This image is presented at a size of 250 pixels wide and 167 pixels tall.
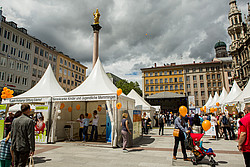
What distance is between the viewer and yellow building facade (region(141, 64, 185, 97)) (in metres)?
60.2

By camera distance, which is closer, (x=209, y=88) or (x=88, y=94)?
(x=88, y=94)

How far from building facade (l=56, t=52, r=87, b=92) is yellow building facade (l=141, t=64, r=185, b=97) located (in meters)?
24.5

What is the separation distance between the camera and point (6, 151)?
3639mm

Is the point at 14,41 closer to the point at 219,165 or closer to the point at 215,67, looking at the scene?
the point at 219,165

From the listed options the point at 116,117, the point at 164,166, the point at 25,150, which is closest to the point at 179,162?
the point at 164,166

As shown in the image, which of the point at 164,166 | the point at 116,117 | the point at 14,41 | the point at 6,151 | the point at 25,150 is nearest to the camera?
the point at 25,150

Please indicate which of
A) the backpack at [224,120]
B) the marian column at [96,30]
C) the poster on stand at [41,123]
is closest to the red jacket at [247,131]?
the backpack at [224,120]

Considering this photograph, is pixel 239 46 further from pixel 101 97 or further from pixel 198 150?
pixel 198 150

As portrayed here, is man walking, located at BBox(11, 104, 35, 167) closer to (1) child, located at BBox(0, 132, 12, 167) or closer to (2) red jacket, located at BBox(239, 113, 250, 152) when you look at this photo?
(1) child, located at BBox(0, 132, 12, 167)

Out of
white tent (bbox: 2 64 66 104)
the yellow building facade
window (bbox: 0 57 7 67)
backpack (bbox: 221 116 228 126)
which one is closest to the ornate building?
the yellow building facade

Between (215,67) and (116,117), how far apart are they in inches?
2284

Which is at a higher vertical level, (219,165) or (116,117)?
(116,117)

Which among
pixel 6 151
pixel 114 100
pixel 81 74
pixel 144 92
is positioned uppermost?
pixel 81 74

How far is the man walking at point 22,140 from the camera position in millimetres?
3328
